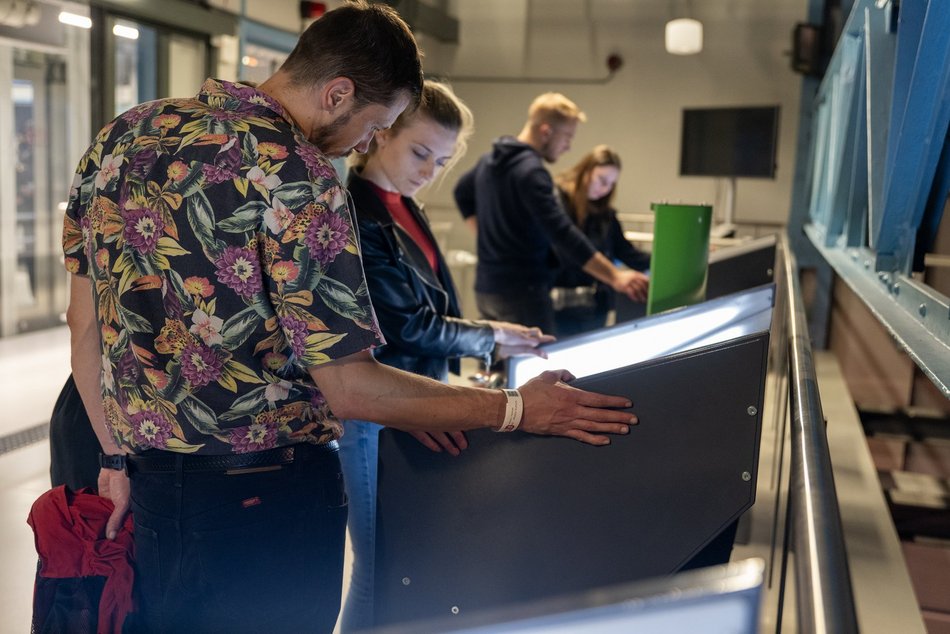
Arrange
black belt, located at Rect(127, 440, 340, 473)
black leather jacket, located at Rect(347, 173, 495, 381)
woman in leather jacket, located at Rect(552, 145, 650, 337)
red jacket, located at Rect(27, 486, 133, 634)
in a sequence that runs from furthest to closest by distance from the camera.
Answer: woman in leather jacket, located at Rect(552, 145, 650, 337), black leather jacket, located at Rect(347, 173, 495, 381), red jacket, located at Rect(27, 486, 133, 634), black belt, located at Rect(127, 440, 340, 473)

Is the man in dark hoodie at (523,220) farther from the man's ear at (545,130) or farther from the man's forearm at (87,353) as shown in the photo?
the man's forearm at (87,353)

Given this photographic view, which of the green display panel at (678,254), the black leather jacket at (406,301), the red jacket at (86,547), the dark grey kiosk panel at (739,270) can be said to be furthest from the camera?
the dark grey kiosk panel at (739,270)

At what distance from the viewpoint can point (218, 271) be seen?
1111mm

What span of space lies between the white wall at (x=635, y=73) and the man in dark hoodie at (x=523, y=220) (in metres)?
4.51

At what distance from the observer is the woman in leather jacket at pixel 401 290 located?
5.52ft

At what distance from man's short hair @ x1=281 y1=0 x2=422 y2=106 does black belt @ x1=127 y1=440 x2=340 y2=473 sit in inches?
19.4

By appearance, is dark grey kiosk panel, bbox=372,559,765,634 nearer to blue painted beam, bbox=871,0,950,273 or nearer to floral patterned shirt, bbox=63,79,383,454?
floral patterned shirt, bbox=63,79,383,454

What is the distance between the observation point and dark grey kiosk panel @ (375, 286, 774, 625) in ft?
3.69

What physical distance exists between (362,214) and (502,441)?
0.62m

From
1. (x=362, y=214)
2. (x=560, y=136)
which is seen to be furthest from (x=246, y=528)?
(x=560, y=136)

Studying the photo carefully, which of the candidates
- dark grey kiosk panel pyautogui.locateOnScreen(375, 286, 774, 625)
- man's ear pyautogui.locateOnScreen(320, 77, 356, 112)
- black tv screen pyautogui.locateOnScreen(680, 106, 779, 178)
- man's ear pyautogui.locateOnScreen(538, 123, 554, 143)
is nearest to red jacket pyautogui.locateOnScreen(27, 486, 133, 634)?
dark grey kiosk panel pyautogui.locateOnScreen(375, 286, 774, 625)

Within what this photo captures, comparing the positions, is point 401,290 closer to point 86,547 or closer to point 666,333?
point 666,333

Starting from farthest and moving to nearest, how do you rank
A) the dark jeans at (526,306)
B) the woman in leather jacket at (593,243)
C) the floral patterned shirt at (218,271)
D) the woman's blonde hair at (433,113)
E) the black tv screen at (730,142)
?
the black tv screen at (730,142) → the woman in leather jacket at (593,243) → the dark jeans at (526,306) → the woman's blonde hair at (433,113) → the floral patterned shirt at (218,271)

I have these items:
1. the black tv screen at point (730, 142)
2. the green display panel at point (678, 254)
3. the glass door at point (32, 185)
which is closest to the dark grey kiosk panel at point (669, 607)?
the green display panel at point (678, 254)
